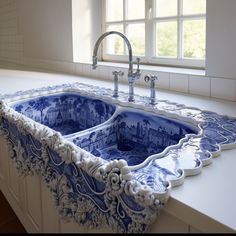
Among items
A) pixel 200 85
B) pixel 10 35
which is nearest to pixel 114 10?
pixel 200 85

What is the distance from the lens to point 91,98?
1.73m

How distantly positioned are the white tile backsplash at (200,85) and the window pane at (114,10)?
3.57 ft

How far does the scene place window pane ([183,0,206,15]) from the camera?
6.03 ft

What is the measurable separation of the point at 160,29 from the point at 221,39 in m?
0.74

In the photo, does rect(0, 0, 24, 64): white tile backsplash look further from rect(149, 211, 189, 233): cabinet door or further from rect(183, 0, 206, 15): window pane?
rect(149, 211, 189, 233): cabinet door

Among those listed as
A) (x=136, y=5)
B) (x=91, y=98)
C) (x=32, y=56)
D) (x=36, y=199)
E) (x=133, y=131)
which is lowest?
(x=36, y=199)

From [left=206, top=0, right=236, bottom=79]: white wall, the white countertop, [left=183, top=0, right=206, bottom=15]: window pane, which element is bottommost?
the white countertop

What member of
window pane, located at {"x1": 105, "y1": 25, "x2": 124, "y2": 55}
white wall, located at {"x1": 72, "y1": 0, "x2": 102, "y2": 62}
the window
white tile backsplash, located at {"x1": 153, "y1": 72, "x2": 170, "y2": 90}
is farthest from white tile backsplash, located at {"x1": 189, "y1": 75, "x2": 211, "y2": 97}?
white wall, located at {"x1": 72, "y1": 0, "x2": 102, "y2": 62}

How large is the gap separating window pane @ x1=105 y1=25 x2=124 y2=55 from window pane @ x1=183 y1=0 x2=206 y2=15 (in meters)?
0.65

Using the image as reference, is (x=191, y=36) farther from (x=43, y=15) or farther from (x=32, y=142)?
(x=43, y=15)

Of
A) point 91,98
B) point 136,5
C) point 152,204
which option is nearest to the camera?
point 152,204

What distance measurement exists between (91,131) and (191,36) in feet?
3.37

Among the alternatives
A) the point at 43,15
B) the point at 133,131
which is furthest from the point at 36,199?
the point at 43,15

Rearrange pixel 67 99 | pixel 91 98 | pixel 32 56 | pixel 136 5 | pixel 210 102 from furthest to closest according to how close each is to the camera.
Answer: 1. pixel 32 56
2. pixel 136 5
3. pixel 67 99
4. pixel 91 98
5. pixel 210 102
